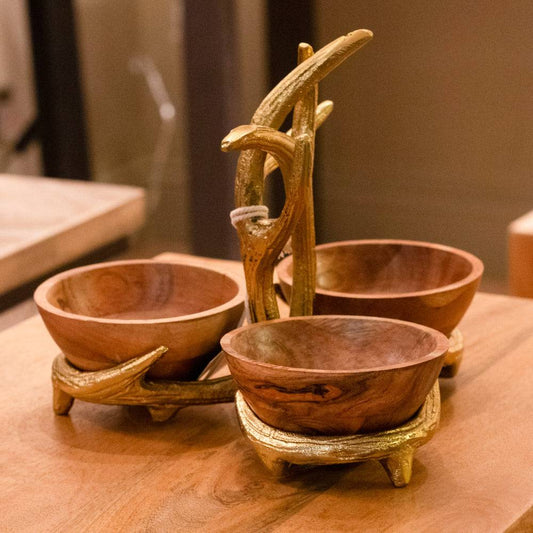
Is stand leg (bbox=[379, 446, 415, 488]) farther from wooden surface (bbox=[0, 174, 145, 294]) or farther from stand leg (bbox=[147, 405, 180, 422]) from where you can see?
wooden surface (bbox=[0, 174, 145, 294])

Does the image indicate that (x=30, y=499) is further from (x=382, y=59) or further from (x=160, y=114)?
(x=160, y=114)

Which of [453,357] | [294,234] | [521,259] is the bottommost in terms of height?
[521,259]

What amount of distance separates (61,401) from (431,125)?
4.29ft

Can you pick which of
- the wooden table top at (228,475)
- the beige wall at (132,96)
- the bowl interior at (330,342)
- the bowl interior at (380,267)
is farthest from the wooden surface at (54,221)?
the beige wall at (132,96)

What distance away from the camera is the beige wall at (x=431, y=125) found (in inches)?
70.6

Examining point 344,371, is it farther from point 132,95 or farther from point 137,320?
point 132,95

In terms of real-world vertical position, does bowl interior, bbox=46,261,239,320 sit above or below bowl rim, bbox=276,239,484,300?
below

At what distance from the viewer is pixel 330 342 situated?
679 millimetres

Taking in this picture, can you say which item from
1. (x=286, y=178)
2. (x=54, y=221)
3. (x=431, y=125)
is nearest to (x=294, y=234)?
(x=286, y=178)

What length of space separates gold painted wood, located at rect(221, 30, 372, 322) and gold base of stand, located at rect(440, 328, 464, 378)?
0.15m

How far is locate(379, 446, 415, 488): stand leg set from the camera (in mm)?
611

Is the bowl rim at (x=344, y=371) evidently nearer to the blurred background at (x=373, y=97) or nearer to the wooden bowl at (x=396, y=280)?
the wooden bowl at (x=396, y=280)

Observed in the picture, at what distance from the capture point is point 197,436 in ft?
2.37

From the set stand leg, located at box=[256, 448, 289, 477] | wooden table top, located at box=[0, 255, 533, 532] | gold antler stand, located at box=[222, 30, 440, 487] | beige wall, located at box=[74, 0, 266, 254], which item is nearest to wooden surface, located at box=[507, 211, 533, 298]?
wooden table top, located at box=[0, 255, 533, 532]
